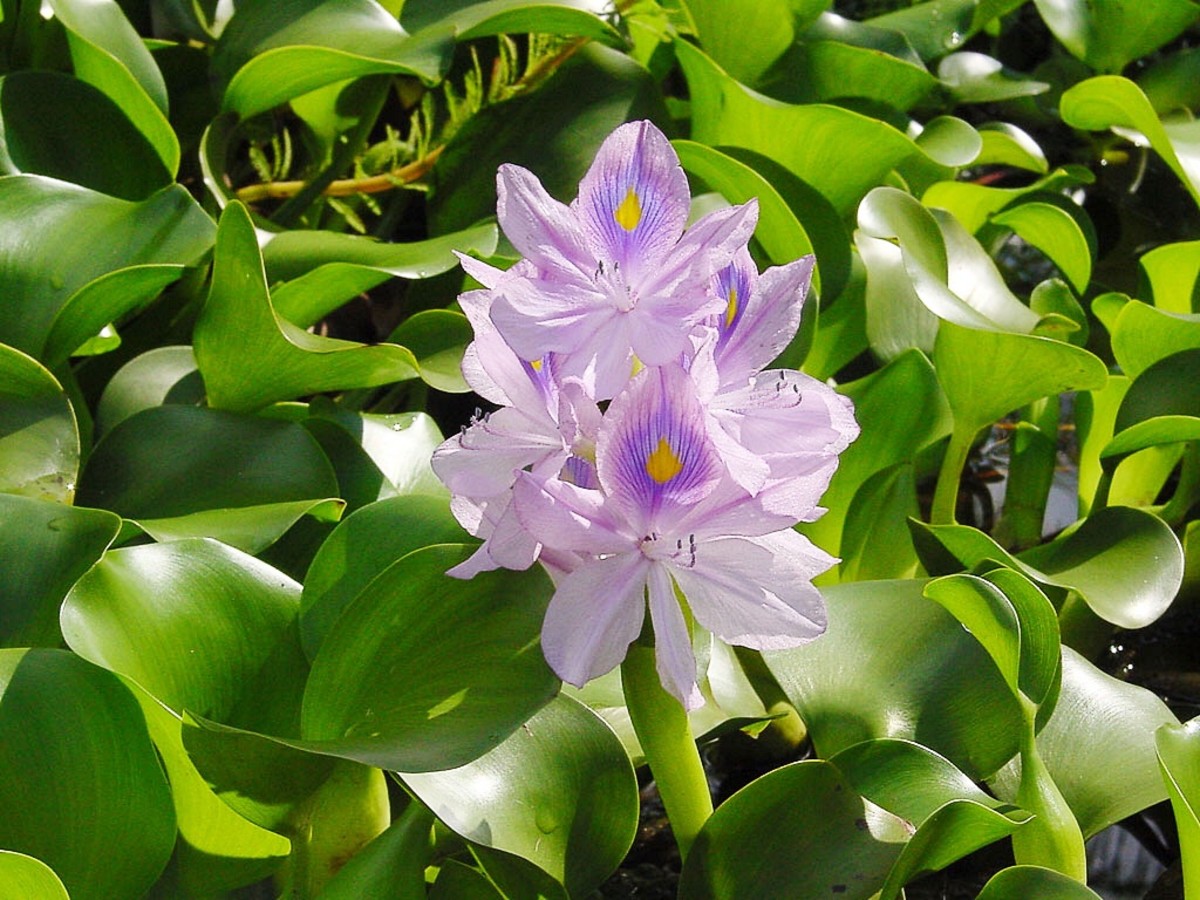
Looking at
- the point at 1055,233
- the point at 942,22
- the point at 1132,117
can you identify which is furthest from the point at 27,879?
the point at 942,22

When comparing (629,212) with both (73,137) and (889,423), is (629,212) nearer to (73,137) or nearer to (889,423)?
(889,423)

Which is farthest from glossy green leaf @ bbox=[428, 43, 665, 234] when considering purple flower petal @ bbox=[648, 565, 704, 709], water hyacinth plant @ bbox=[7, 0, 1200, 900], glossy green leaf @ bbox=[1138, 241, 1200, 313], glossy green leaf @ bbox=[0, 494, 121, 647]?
purple flower petal @ bbox=[648, 565, 704, 709]

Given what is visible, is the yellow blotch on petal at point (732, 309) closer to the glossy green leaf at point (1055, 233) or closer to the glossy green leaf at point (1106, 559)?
the glossy green leaf at point (1106, 559)

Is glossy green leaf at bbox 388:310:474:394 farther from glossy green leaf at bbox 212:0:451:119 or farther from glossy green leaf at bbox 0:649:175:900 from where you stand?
glossy green leaf at bbox 0:649:175:900

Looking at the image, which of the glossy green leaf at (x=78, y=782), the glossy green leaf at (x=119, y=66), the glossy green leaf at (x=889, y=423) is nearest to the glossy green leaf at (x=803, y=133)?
the glossy green leaf at (x=889, y=423)

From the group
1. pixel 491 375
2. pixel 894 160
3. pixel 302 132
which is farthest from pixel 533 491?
pixel 302 132

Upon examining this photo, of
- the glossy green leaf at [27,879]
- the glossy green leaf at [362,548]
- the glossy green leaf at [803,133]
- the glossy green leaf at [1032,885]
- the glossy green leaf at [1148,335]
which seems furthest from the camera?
the glossy green leaf at [803,133]

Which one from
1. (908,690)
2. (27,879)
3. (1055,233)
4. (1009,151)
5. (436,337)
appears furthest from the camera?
(1009,151)

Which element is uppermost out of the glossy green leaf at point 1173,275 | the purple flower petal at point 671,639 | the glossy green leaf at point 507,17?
the glossy green leaf at point 507,17
